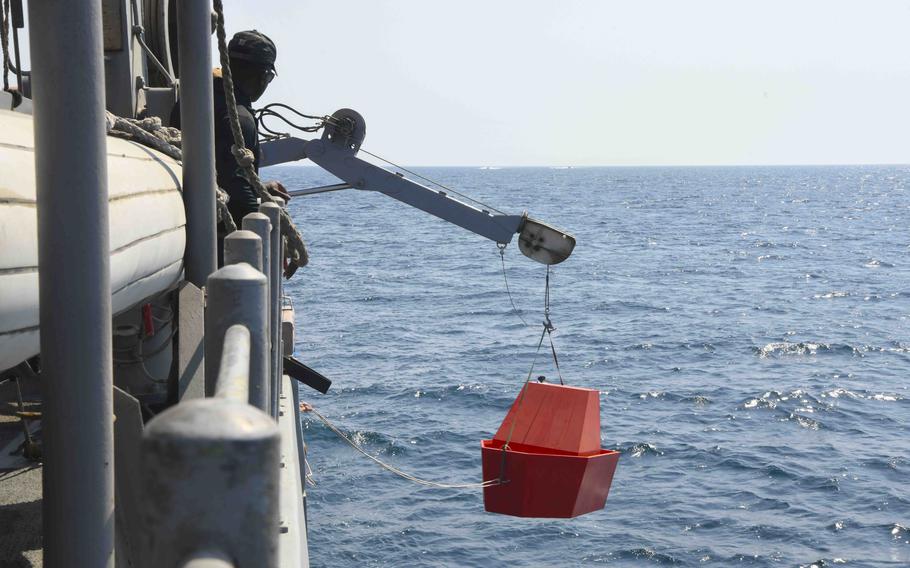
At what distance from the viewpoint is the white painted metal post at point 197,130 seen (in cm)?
315

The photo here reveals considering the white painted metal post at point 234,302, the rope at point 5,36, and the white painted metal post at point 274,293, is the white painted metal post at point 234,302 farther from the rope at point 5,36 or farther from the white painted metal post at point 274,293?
the rope at point 5,36

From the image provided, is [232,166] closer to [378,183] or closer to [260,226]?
[260,226]

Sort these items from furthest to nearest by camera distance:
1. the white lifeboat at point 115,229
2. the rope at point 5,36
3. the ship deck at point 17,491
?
the rope at point 5,36 → the ship deck at point 17,491 → the white lifeboat at point 115,229

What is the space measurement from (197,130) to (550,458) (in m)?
6.83

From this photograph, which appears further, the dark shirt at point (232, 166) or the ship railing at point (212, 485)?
the dark shirt at point (232, 166)

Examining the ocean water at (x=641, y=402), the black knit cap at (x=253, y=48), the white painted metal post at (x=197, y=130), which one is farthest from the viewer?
the ocean water at (x=641, y=402)

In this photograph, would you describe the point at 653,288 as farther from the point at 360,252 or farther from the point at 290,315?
the point at 290,315

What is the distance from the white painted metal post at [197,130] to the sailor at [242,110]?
117cm

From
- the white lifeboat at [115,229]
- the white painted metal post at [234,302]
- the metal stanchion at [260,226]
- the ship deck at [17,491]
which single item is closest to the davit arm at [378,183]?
the ship deck at [17,491]

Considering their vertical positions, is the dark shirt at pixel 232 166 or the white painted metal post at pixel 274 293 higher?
the dark shirt at pixel 232 166

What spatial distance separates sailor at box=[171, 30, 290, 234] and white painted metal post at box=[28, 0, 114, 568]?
8.70 ft

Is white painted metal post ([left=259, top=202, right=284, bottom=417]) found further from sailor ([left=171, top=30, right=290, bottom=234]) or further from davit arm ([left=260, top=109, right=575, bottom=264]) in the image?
davit arm ([left=260, top=109, right=575, bottom=264])

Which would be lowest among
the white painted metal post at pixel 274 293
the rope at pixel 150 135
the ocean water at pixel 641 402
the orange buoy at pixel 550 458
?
the ocean water at pixel 641 402

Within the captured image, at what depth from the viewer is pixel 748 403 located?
22.0 meters
